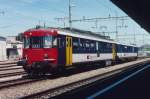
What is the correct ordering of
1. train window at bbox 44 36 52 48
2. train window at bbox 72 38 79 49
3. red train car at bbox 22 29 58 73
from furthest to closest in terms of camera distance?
train window at bbox 72 38 79 49, train window at bbox 44 36 52 48, red train car at bbox 22 29 58 73

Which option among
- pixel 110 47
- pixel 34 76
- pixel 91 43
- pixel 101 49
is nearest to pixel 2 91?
pixel 34 76

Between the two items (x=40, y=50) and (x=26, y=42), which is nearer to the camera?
→ (x=40, y=50)

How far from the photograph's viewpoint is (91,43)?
2925 centimetres

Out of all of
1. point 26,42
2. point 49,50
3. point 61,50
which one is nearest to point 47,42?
point 49,50

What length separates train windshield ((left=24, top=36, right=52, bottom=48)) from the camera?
21922 millimetres

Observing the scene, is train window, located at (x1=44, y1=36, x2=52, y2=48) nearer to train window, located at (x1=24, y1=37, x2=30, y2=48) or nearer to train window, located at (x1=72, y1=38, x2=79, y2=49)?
train window, located at (x1=24, y1=37, x2=30, y2=48)

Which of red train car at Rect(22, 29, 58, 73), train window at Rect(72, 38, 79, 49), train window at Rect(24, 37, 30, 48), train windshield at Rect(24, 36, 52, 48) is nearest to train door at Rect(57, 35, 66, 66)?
red train car at Rect(22, 29, 58, 73)

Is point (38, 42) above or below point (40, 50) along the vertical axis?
above

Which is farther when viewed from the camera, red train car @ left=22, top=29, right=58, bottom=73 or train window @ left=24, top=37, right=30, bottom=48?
train window @ left=24, top=37, right=30, bottom=48

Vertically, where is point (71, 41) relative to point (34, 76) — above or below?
above

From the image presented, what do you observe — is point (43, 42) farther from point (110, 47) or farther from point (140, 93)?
point (110, 47)

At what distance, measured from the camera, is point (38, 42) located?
880 inches

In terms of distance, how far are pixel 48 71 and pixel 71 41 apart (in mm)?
3027

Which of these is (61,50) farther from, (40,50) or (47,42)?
(40,50)
